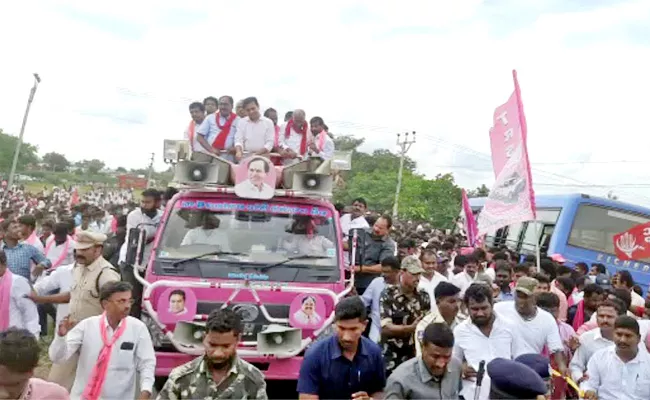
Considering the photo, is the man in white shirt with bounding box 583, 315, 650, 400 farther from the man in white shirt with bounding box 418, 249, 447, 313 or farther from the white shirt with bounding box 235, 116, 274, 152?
the white shirt with bounding box 235, 116, 274, 152

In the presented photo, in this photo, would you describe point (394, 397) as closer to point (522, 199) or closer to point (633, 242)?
point (522, 199)

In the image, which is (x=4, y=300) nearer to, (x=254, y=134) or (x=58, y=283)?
(x=58, y=283)

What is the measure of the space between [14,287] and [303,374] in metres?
3.09

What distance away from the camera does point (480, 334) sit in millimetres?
4254

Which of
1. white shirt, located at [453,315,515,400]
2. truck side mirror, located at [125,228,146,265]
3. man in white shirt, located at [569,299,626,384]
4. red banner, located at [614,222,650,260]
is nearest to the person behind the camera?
white shirt, located at [453,315,515,400]

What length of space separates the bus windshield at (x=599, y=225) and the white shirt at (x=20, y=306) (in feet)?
36.8

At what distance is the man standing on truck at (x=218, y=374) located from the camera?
3.13m

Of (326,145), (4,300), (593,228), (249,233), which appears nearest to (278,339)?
(249,233)

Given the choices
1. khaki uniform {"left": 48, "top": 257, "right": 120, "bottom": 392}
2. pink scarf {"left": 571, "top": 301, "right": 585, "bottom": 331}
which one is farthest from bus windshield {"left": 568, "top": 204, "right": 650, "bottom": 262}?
khaki uniform {"left": 48, "top": 257, "right": 120, "bottom": 392}

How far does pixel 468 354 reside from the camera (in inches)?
163

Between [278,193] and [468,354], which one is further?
[278,193]

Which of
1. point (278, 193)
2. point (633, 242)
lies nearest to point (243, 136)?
point (278, 193)

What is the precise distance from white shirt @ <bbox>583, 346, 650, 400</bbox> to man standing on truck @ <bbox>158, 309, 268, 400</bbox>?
266 cm

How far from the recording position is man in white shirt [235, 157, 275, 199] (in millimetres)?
6207
